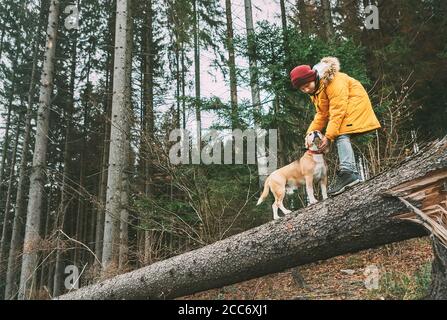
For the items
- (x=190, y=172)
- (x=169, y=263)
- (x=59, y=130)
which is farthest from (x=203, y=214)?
(x=59, y=130)

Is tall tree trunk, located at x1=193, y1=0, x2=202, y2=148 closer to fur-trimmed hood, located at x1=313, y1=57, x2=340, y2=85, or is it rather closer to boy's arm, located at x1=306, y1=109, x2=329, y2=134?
boy's arm, located at x1=306, y1=109, x2=329, y2=134

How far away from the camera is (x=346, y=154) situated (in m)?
4.04

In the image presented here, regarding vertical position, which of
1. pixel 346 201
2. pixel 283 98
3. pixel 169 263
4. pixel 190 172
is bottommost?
pixel 169 263

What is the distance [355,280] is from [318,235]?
9.79ft

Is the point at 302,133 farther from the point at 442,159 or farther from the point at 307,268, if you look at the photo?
the point at 442,159

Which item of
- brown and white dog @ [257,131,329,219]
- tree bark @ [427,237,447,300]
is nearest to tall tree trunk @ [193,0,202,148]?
brown and white dog @ [257,131,329,219]

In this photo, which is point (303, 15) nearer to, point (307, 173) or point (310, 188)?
point (307, 173)

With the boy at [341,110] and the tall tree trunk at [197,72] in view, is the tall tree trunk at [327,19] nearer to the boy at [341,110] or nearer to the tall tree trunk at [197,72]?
the tall tree trunk at [197,72]

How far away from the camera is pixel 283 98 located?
27.7ft

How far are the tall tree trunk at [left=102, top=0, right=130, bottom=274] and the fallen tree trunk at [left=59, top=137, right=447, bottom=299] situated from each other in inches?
154

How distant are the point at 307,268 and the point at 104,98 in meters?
15.0

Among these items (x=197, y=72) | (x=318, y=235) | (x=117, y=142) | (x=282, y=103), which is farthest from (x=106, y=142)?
(x=318, y=235)

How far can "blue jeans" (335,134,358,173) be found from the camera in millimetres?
4004

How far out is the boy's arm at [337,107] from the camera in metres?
4.03
